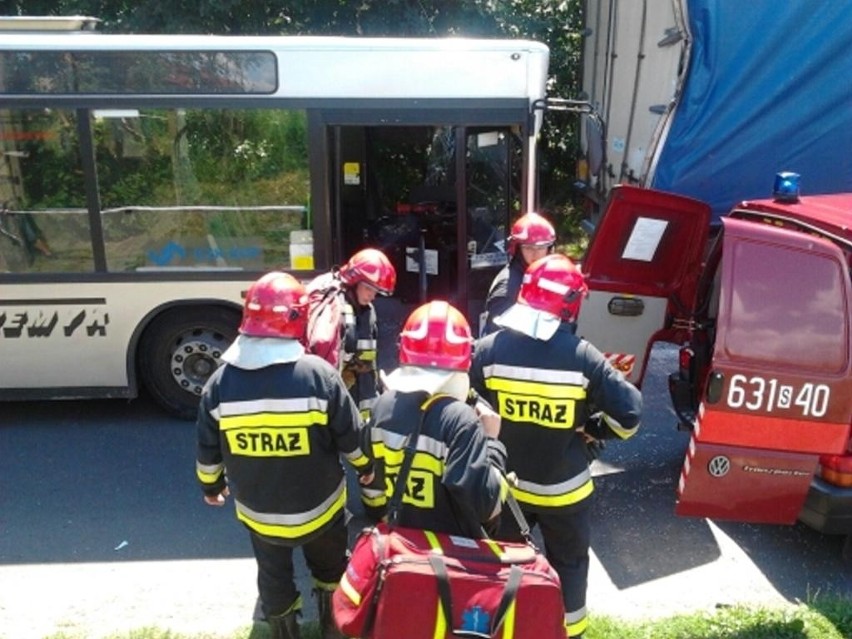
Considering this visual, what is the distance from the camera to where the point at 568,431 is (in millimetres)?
3424

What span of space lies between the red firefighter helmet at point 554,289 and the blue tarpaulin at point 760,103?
225 centimetres

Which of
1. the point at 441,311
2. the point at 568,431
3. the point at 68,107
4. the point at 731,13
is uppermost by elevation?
the point at 731,13

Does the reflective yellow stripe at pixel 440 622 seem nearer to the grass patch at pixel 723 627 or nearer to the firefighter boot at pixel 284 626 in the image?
the firefighter boot at pixel 284 626

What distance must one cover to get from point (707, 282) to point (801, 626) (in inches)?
82.6

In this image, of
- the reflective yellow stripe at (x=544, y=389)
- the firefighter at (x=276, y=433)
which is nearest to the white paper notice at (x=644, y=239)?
the reflective yellow stripe at (x=544, y=389)

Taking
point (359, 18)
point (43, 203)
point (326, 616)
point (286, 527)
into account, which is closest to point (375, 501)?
point (326, 616)

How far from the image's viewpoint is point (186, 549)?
4.63m

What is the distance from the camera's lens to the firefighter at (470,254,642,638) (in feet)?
11.0

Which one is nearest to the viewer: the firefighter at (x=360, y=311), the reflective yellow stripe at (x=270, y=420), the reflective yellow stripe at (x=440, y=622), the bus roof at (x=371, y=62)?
the reflective yellow stripe at (x=440, y=622)

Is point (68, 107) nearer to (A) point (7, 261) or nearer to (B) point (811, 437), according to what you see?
(A) point (7, 261)

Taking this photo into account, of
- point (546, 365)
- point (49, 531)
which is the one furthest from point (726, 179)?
point (49, 531)

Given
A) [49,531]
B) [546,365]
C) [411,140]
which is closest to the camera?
[546,365]

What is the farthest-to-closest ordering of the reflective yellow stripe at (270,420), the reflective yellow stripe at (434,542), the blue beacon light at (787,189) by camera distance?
the blue beacon light at (787,189)
the reflective yellow stripe at (270,420)
the reflective yellow stripe at (434,542)

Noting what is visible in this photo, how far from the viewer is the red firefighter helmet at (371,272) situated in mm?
4434
